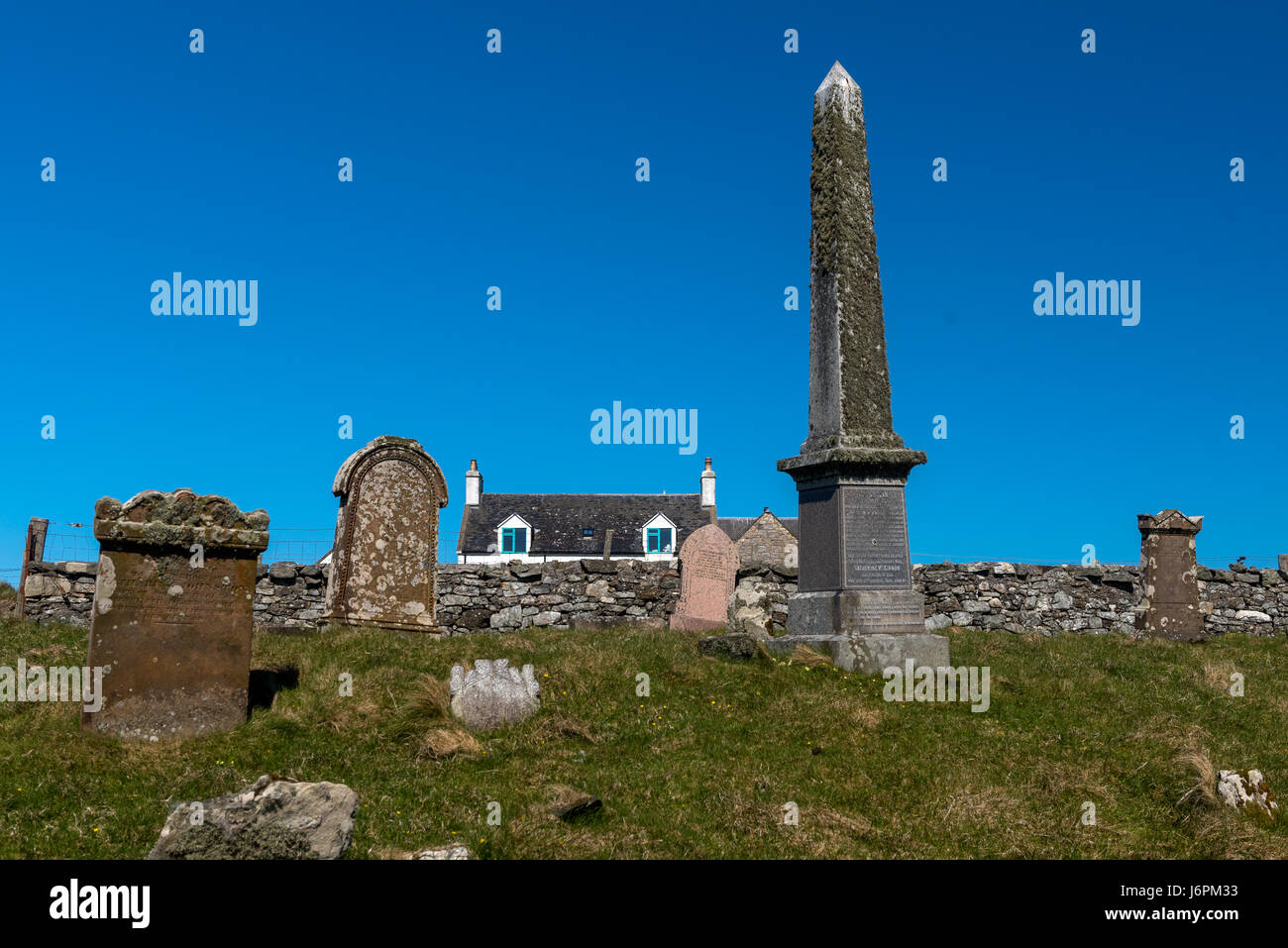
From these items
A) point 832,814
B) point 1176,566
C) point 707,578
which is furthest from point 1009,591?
point 832,814

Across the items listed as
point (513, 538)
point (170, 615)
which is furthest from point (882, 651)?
point (513, 538)

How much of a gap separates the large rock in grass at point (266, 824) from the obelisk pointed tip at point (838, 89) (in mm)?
10385

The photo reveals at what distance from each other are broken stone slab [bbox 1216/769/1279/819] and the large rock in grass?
657 cm

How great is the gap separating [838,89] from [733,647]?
7.24 m

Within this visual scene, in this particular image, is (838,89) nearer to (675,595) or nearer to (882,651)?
(882,651)

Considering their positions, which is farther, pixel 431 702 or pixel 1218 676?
pixel 1218 676

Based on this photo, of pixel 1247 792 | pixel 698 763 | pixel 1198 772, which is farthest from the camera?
pixel 698 763

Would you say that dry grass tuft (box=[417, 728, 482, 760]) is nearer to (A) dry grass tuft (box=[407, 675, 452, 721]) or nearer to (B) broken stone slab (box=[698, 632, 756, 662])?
(A) dry grass tuft (box=[407, 675, 452, 721])

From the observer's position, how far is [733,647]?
37.0ft

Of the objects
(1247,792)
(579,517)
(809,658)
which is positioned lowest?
(1247,792)

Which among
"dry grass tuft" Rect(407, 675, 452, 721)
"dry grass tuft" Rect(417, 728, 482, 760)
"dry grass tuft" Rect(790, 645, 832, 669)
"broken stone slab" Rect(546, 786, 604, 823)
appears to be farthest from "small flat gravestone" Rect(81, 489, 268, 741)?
"dry grass tuft" Rect(790, 645, 832, 669)

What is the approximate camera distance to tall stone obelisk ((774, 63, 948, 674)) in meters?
11.3

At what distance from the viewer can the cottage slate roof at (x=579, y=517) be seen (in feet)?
156

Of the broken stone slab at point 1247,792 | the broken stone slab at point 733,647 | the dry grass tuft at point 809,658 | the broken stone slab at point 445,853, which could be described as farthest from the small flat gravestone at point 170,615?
the broken stone slab at point 1247,792
